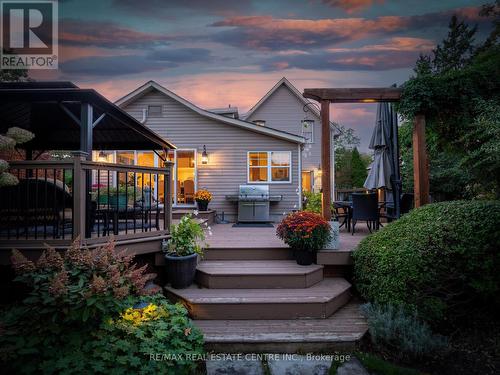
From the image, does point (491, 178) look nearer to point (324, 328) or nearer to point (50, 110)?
point (324, 328)

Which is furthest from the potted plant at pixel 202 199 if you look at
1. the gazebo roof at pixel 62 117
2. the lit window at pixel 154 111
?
the lit window at pixel 154 111

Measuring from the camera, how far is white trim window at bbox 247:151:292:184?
10.3 m

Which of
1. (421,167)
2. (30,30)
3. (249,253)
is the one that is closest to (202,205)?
(249,253)

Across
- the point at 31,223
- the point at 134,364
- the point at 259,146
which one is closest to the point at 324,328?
the point at 134,364

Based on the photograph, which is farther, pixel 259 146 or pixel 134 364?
pixel 259 146

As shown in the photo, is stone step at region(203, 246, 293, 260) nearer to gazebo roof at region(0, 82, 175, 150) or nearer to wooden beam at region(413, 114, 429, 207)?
gazebo roof at region(0, 82, 175, 150)

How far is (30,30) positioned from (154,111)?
13.1 feet

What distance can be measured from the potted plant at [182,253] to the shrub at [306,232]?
4.30ft

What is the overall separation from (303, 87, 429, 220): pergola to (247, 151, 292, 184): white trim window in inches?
204

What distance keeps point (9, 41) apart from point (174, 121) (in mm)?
5027

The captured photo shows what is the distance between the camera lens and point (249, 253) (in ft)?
14.9

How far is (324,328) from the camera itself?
3.14m

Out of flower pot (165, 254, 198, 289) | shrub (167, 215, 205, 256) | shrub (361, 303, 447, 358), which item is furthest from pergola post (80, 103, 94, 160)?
shrub (361, 303, 447, 358)

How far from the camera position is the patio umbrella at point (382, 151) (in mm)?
5785
